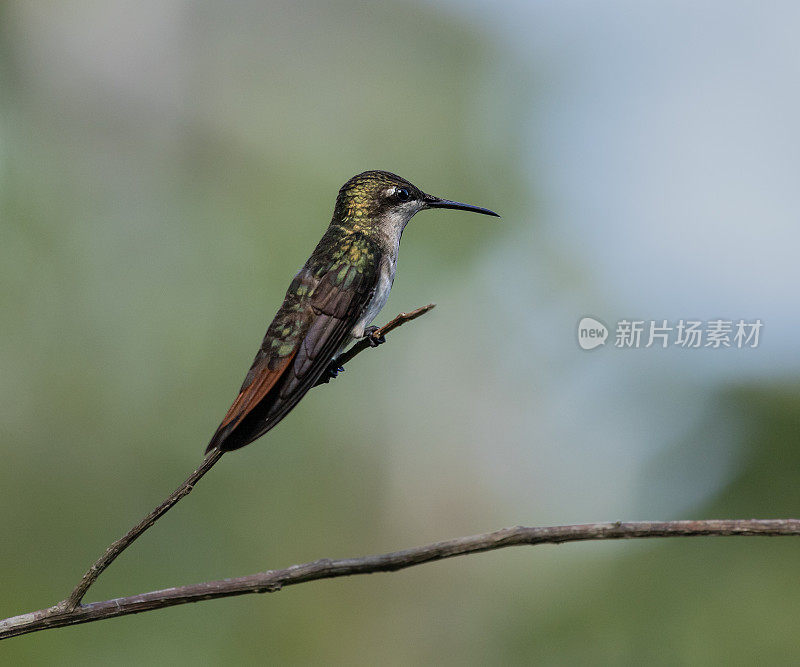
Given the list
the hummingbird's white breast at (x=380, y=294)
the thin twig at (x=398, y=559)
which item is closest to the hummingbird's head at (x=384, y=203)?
the hummingbird's white breast at (x=380, y=294)

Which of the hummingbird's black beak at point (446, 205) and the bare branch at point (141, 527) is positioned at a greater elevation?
the hummingbird's black beak at point (446, 205)

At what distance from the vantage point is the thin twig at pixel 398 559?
190cm

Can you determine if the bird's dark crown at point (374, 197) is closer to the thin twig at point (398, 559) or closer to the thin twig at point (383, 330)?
the thin twig at point (383, 330)

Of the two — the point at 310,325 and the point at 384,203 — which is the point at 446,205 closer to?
the point at 384,203

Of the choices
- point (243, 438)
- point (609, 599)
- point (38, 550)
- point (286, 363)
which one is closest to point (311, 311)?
point (286, 363)

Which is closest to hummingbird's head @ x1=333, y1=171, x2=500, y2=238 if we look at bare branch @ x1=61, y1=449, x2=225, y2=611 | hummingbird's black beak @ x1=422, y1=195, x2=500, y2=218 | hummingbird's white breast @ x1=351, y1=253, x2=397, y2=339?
hummingbird's black beak @ x1=422, y1=195, x2=500, y2=218

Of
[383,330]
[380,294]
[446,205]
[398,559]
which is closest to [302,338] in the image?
[383,330]

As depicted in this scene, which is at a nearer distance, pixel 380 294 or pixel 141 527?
pixel 141 527

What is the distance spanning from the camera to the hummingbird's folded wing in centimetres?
188

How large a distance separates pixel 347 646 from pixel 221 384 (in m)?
4.80

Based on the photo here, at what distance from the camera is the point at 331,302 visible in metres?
2.48

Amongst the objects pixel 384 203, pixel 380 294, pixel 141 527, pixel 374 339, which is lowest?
pixel 141 527

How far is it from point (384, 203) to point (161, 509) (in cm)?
146

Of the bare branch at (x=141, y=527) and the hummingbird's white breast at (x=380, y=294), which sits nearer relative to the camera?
the bare branch at (x=141, y=527)
